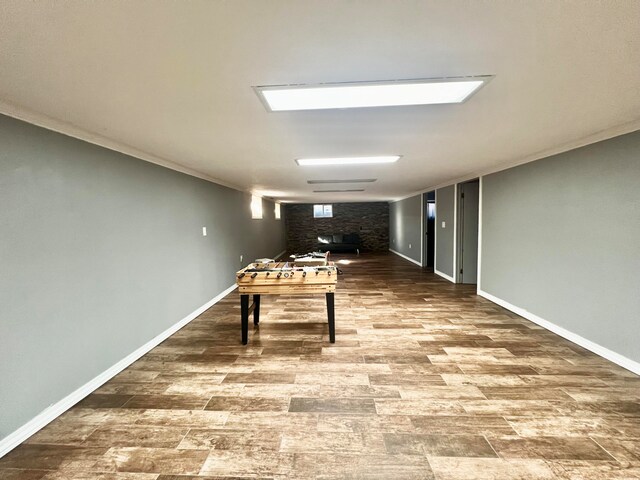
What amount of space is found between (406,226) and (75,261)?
8.30 m

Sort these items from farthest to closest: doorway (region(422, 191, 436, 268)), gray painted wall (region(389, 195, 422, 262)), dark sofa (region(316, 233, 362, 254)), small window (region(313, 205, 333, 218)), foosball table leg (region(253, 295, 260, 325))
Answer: small window (region(313, 205, 333, 218)) < dark sofa (region(316, 233, 362, 254)) < gray painted wall (region(389, 195, 422, 262)) < doorway (region(422, 191, 436, 268)) < foosball table leg (region(253, 295, 260, 325))

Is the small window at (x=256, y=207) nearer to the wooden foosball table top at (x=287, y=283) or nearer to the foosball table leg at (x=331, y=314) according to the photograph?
the wooden foosball table top at (x=287, y=283)

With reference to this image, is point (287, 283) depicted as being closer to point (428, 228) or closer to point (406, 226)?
point (428, 228)

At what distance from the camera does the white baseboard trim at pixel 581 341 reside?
2.39 meters

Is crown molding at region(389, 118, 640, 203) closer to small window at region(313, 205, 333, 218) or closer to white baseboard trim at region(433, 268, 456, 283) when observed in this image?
white baseboard trim at region(433, 268, 456, 283)

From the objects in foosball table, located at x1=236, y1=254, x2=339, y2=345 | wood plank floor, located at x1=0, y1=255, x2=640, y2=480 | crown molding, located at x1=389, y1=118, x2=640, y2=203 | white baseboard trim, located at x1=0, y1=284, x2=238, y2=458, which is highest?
crown molding, located at x1=389, y1=118, x2=640, y2=203

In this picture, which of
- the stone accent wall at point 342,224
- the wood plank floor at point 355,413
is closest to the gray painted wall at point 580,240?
the wood plank floor at point 355,413

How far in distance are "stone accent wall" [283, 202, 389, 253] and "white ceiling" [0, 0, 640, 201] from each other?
9.08 meters

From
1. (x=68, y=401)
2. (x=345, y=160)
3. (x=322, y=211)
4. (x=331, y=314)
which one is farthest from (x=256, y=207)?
(x=68, y=401)

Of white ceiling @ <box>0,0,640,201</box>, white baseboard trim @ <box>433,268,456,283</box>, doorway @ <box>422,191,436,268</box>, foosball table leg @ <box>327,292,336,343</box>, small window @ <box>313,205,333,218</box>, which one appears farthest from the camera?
small window @ <box>313,205,333,218</box>

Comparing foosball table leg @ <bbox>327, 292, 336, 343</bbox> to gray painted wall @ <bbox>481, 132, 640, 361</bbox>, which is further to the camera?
foosball table leg @ <bbox>327, 292, 336, 343</bbox>

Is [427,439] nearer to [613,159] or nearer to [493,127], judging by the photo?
[493,127]

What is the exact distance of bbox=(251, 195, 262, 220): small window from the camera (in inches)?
272

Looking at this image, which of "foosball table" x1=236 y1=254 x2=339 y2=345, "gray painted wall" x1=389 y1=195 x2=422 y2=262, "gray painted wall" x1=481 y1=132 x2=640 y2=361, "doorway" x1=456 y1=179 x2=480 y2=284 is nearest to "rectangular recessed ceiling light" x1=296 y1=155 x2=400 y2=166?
"foosball table" x1=236 y1=254 x2=339 y2=345
